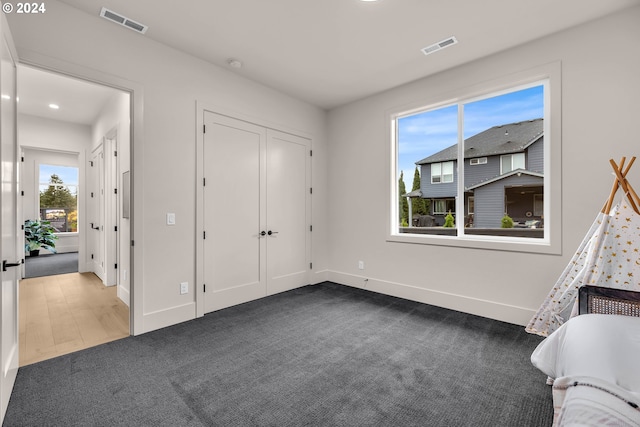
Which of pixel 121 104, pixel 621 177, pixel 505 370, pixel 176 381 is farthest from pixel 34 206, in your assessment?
pixel 621 177

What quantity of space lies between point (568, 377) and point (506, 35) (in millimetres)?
2979

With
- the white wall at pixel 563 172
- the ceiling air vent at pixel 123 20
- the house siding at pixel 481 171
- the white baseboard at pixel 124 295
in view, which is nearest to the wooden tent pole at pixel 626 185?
the white wall at pixel 563 172

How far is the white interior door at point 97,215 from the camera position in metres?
5.05

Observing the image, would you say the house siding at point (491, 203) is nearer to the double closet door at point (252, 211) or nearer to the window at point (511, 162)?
the window at point (511, 162)

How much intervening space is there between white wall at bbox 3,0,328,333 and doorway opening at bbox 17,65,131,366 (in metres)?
0.21

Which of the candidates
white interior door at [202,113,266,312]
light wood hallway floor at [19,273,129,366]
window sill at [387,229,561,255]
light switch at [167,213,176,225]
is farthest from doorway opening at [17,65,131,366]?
window sill at [387,229,561,255]

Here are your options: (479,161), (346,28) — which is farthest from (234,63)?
(479,161)

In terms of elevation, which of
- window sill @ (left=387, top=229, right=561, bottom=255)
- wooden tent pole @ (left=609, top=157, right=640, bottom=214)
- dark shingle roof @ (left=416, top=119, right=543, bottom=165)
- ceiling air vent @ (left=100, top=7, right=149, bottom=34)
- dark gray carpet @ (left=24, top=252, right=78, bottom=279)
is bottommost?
dark gray carpet @ (left=24, top=252, right=78, bottom=279)

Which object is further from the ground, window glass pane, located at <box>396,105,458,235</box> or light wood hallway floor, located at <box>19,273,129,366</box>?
window glass pane, located at <box>396,105,458,235</box>

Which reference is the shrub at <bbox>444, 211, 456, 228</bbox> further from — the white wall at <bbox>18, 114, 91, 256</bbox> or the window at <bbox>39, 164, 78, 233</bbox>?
the window at <bbox>39, 164, 78, 233</bbox>

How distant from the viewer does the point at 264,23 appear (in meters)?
2.68

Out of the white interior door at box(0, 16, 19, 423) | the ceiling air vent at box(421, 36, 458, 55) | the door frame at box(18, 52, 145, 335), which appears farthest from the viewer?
the ceiling air vent at box(421, 36, 458, 55)

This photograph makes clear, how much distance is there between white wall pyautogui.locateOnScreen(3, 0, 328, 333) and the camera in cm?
243

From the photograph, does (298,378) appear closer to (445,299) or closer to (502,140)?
(445,299)
